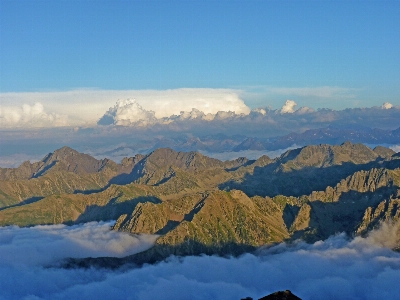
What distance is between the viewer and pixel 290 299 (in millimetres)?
155625

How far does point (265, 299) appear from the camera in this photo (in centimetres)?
15500

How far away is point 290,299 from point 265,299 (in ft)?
25.8
